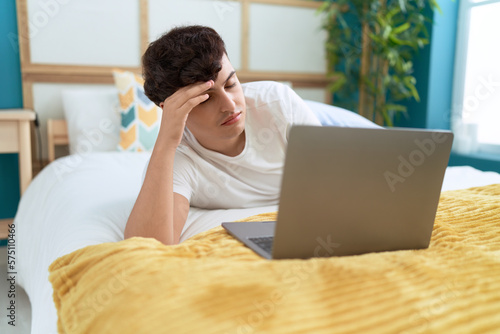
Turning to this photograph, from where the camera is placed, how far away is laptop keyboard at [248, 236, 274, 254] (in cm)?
77

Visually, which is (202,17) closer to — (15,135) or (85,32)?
(85,32)

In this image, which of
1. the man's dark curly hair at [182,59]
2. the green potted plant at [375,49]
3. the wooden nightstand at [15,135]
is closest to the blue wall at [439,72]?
the green potted plant at [375,49]

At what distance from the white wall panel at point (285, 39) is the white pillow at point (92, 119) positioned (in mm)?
994

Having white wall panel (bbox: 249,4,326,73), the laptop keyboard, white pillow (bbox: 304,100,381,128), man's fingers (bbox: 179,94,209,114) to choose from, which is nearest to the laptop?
the laptop keyboard

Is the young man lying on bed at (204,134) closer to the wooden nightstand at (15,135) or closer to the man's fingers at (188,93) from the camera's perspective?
the man's fingers at (188,93)

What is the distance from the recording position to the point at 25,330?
152cm

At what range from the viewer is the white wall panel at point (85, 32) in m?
2.35

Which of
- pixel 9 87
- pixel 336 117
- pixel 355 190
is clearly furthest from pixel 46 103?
pixel 355 190

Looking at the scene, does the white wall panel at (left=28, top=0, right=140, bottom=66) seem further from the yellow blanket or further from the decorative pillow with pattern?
the yellow blanket

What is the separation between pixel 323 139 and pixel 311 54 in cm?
251

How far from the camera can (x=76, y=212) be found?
4.05 ft

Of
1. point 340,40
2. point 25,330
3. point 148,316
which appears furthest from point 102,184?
point 340,40

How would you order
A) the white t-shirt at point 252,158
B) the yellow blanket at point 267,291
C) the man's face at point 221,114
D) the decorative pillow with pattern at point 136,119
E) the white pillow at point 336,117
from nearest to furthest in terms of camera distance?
1. the yellow blanket at point 267,291
2. the man's face at point 221,114
3. the white t-shirt at point 252,158
4. the white pillow at point 336,117
5. the decorative pillow with pattern at point 136,119

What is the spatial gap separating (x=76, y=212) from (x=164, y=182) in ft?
1.27
